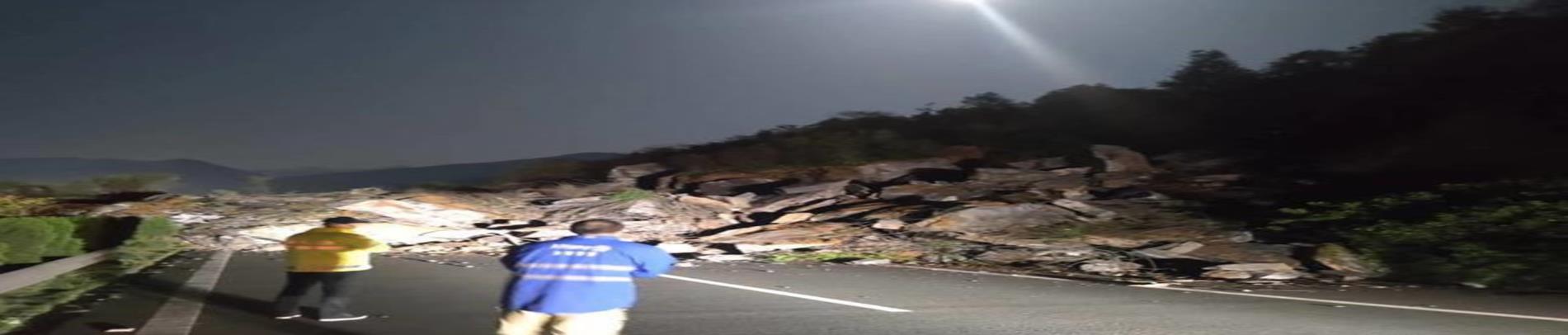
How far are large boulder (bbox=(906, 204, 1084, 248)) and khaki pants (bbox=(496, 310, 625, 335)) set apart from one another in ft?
50.7

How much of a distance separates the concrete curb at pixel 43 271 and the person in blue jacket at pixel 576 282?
825cm

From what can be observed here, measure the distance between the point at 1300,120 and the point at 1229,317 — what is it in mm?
17311

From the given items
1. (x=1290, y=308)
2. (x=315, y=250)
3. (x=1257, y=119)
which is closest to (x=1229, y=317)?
(x=1290, y=308)

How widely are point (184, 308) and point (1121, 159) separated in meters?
21.9

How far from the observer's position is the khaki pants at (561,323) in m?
4.85

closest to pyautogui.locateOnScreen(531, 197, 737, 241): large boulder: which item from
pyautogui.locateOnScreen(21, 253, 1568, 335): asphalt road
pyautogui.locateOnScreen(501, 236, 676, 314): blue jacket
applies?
pyautogui.locateOnScreen(21, 253, 1568, 335): asphalt road

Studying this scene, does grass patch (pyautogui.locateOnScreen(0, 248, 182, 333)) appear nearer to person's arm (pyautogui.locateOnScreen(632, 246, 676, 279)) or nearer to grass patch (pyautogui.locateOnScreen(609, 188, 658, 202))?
person's arm (pyautogui.locateOnScreen(632, 246, 676, 279))

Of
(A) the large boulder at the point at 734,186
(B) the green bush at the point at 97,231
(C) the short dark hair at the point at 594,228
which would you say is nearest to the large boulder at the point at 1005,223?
(A) the large boulder at the point at 734,186

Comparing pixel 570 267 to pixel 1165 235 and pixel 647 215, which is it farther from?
pixel 647 215

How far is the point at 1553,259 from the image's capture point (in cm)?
1243

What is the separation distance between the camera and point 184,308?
10.3 meters

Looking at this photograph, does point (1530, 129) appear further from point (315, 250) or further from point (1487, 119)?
point (315, 250)

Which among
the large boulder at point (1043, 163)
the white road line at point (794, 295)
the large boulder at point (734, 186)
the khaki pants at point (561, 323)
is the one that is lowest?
the white road line at point (794, 295)

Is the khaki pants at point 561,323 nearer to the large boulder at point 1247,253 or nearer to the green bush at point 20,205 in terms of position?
the large boulder at point 1247,253
